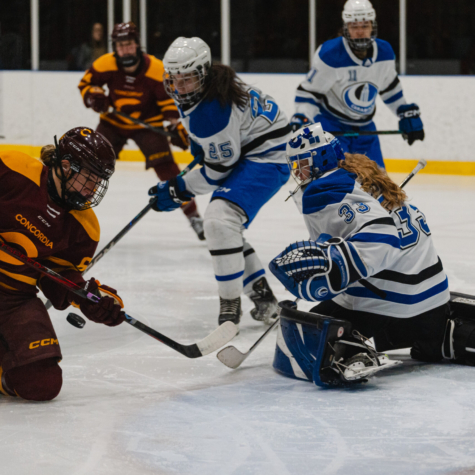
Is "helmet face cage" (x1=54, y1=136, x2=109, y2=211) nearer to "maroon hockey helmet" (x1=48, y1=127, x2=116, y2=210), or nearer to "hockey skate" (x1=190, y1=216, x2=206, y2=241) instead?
"maroon hockey helmet" (x1=48, y1=127, x2=116, y2=210)

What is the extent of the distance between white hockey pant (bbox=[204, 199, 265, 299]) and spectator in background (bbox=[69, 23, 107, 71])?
6.51 meters

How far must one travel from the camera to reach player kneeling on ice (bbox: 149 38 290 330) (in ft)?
9.75

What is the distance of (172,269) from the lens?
4.11 metres

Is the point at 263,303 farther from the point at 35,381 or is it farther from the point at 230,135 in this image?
the point at 35,381

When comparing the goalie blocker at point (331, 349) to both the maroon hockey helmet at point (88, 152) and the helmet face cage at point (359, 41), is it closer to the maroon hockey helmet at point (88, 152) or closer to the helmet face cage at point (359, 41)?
the maroon hockey helmet at point (88, 152)

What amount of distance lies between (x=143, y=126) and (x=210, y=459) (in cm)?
336

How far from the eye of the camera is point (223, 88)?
2980mm

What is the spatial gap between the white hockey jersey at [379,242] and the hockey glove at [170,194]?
74cm

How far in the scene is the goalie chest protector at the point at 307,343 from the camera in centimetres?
235

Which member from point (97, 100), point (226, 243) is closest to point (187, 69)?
point (226, 243)

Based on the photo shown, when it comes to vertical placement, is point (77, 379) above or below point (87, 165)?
below

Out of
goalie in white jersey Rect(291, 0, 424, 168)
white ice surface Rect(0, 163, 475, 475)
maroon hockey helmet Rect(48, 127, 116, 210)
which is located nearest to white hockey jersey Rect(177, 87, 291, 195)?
white ice surface Rect(0, 163, 475, 475)

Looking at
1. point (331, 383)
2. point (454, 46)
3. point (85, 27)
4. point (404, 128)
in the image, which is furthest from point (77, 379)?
point (85, 27)

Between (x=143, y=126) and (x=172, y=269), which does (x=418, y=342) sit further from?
(x=143, y=126)
